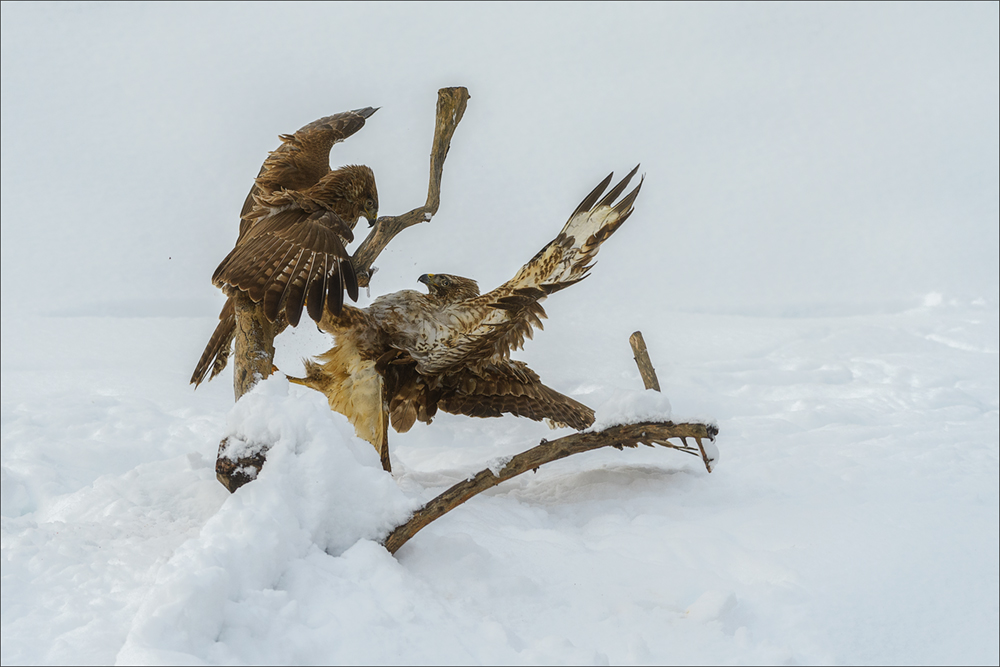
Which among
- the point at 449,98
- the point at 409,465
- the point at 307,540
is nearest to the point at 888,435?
the point at 409,465

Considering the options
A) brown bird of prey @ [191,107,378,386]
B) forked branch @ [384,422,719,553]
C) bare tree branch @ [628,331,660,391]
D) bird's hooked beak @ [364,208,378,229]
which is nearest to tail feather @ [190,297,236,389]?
brown bird of prey @ [191,107,378,386]

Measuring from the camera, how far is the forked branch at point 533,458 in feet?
6.86

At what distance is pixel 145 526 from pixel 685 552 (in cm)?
173

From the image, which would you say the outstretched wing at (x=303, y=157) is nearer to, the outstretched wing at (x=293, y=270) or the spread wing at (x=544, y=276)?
the outstretched wing at (x=293, y=270)

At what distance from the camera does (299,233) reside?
267 cm

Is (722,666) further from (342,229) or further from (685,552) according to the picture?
(342,229)

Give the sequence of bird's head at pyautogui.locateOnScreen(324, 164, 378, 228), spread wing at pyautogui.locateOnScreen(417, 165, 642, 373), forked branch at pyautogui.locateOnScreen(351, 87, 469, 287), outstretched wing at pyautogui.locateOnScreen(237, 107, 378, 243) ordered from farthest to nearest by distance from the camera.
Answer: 1. forked branch at pyautogui.locateOnScreen(351, 87, 469, 287)
2. outstretched wing at pyautogui.locateOnScreen(237, 107, 378, 243)
3. bird's head at pyautogui.locateOnScreen(324, 164, 378, 228)
4. spread wing at pyautogui.locateOnScreen(417, 165, 642, 373)

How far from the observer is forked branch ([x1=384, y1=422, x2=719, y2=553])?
209 centimetres

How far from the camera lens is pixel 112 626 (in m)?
1.71

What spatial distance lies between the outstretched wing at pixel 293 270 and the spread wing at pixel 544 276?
2.01 feet

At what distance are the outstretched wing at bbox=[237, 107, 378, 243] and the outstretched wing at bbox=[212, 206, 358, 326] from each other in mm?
608

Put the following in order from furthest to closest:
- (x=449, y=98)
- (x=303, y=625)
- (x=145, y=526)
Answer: (x=449, y=98) < (x=145, y=526) < (x=303, y=625)

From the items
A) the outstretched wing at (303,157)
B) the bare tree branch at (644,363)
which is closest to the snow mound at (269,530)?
the outstretched wing at (303,157)

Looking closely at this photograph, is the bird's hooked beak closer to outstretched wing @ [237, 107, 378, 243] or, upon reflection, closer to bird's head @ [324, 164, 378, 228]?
bird's head @ [324, 164, 378, 228]
